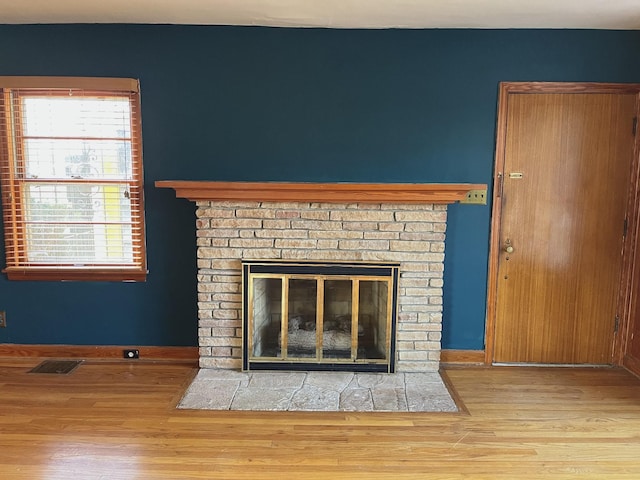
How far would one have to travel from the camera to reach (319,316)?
9.89 ft

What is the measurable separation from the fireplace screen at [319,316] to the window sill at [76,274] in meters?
0.84

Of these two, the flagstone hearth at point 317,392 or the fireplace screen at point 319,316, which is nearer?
the flagstone hearth at point 317,392

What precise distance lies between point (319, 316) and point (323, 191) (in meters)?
0.81

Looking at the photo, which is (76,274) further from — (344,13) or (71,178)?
(344,13)

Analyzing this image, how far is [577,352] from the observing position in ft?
10.5

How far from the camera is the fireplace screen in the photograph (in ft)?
9.79

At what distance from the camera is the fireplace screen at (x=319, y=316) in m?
2.98

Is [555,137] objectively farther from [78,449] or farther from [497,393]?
[78,449]

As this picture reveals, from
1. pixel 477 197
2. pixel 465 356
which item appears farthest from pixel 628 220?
pixel 465 356

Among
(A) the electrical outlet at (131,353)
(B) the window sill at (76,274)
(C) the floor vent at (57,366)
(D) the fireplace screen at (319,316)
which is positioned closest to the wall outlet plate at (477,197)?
(D) the fireplace screen at (319,316)

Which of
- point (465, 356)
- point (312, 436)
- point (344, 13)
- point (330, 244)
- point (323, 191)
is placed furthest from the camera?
point (465, 356)

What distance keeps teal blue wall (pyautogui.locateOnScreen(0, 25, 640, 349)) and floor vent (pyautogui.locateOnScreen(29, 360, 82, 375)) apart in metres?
1.08

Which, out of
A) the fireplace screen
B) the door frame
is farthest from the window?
the door frame

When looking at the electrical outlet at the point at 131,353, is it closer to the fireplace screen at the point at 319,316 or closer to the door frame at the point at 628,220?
the fireplace screen at the point at 319,316
